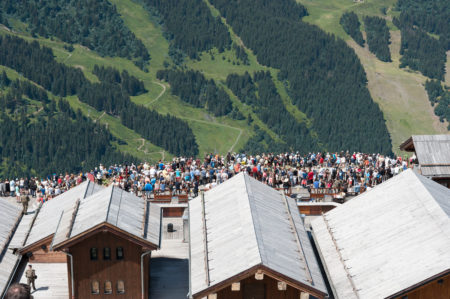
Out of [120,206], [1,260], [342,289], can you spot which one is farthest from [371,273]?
[1,260]

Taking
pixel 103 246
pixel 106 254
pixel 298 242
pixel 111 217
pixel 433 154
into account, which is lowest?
pixel 298 242

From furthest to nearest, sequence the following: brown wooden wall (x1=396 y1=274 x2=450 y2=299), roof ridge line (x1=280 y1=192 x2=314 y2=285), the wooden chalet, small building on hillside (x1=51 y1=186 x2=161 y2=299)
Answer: the wooden chalet < small building on hillside (x1=51 y1=186 x2=161 y2=299) < roof ridge line (x1=280 y1=192 x2=314 y2=285) < brown wooden wall (x1=396 y1=274 x2=450 y2=299)

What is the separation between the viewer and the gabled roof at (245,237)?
39906mm

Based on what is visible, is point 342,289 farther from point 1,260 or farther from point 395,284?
point 1,260

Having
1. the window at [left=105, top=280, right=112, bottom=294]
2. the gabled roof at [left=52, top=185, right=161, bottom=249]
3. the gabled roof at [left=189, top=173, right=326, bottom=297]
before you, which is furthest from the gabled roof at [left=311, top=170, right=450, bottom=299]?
the window at [left=105, top=280, right=112, bottom=294]

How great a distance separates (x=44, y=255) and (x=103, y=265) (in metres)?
8.03

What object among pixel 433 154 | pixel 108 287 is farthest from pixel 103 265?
pixel 433 154

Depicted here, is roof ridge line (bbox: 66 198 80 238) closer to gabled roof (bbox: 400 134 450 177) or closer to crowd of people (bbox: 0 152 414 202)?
crowd of people (bbox: 0 152 414 202)

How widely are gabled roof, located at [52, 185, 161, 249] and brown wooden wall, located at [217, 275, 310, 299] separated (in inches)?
217

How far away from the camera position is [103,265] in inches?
1724

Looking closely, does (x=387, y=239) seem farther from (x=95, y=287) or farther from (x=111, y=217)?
(x=95, y=287)

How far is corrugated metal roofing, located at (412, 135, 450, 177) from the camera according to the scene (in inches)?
2392

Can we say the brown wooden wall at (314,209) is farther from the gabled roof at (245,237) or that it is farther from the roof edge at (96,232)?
the roof edge at (96,232)

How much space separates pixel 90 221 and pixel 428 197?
1916 centimetres
